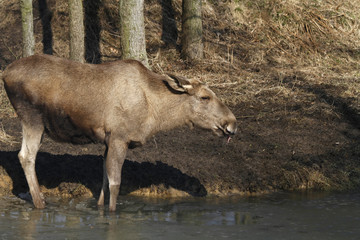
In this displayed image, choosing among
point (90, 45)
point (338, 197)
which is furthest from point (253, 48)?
point (338, 197)

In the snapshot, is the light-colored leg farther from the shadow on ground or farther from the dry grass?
the dry grass

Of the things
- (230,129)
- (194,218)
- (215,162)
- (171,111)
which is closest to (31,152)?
(171,111)

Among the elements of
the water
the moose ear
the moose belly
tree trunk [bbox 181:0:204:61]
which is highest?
tree trunk [bbox 181:0:204:61]

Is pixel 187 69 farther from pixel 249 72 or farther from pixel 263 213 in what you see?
pixel 263 213

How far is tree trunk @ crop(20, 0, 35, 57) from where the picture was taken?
1430cm

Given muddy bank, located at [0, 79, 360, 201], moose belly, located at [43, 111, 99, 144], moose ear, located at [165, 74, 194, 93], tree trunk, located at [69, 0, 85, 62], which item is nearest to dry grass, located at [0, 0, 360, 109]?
tree trunk, located at [69, 0, 85, 62]

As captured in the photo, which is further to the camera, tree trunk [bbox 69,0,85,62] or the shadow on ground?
Result: tree trunk [bbox 69,0,85,62]

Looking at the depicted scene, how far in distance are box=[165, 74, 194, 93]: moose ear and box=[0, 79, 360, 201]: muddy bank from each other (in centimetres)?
193

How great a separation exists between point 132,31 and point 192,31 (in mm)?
3970

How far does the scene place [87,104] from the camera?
8188 millimetres

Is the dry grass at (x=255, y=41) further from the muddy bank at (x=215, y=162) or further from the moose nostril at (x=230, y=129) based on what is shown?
the moose nostril at (x=230, y=129)

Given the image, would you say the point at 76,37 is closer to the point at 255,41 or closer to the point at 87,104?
the point at 255,41

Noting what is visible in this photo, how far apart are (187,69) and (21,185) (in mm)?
7659

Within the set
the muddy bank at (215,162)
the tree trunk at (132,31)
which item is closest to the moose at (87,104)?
the muddy bank at (215,162)
